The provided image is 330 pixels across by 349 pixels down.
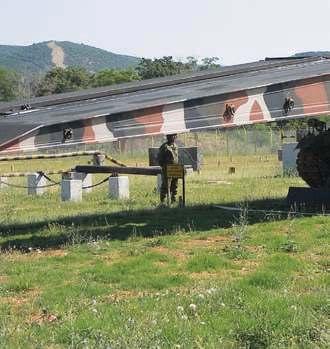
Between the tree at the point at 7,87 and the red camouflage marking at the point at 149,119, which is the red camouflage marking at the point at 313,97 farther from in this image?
the tree at the point at 7,87

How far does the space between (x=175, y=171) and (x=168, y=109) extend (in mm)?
4729

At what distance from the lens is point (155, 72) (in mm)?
89562

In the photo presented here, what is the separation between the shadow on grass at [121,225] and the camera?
9758mm

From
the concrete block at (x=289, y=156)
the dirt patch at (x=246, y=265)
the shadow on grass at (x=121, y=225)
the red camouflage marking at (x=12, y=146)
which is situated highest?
the red camouflage marking at (x=12, y=146)

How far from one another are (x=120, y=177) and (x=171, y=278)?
31.0 ft

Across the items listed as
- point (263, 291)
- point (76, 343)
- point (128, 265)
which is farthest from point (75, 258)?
point (76, 343)

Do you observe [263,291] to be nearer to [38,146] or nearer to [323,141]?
[38,146]

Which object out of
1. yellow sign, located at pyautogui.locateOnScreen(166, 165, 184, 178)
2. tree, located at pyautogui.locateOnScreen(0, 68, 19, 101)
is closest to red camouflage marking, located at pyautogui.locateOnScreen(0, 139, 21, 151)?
yellow sign, located at pyautogui.locateOnScreen(166, 165, 184, 178)

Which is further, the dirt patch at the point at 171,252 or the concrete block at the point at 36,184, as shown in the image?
the concrete block at the point at 36,184

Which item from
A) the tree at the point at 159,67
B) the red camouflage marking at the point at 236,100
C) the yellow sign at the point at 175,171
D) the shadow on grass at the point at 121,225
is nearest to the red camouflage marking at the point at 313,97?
the red camouflage marking at the point at 236,100

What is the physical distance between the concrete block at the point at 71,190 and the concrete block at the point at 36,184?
2.35 metres

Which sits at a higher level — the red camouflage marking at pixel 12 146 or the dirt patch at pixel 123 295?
the red camouflage marking at pixel 12 146

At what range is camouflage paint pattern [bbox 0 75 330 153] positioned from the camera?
24.6 feet

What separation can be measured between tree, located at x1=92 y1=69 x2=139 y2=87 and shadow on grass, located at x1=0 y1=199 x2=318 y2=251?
7261cm
